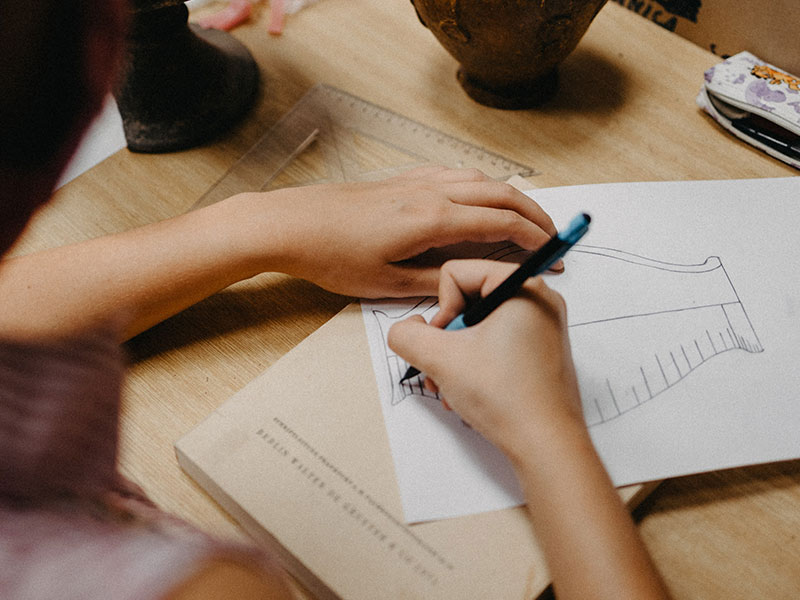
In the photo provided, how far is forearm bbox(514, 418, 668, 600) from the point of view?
41 centimetres

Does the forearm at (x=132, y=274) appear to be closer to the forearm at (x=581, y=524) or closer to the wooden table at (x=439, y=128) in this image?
the wooden table at (x=439, y=128)

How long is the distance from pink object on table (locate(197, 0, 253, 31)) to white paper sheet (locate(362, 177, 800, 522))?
568mm

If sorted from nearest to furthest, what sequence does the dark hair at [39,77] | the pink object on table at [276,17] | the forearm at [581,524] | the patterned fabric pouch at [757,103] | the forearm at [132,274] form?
1. the dark hair at [39,77]
2. the forearm at [581,524]
3. the forearm at [132,274]
4. the patterned fabric pouch at [757,103]
5. the pink object on table at [276,17]

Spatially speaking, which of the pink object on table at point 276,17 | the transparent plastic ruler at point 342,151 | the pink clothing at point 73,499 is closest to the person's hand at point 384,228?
the transparent plastic ruler at point 342,151

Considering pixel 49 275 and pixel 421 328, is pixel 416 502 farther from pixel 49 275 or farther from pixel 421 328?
pixel 49 275

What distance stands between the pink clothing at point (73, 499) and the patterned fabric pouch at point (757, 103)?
2.48ft

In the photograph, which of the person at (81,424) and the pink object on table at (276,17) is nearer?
the person at (81,424)

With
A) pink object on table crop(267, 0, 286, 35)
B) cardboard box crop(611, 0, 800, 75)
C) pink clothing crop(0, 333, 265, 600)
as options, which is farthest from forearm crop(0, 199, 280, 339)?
cardboard box crop(611, 0, 800, 75)

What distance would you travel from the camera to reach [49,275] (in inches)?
22.8

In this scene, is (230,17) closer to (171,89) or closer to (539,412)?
(171,89)

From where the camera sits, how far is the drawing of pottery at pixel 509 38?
0.66 m

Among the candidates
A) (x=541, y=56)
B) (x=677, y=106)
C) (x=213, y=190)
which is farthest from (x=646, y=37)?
(x=213, y=190)

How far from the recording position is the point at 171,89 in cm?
76

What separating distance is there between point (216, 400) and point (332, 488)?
0.15m
